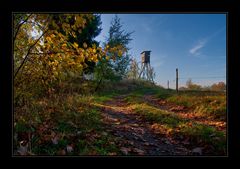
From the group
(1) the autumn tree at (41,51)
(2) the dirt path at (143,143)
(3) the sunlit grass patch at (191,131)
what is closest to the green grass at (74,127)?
(3) the sunlit grass patch at (191,131)

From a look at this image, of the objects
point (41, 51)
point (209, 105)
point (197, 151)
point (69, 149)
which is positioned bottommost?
point (197, 151)

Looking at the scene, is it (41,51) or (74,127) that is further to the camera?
(74,127)

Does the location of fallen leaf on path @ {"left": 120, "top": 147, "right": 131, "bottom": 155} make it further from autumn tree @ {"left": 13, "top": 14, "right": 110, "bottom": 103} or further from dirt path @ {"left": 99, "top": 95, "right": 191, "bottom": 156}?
autumn tree @ {"left": 13, "top": 14, "right": 110, "bottom": 103}

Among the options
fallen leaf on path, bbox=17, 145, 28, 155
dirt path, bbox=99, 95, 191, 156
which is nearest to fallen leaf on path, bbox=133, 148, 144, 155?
dirt path, bbox=99, 95, 191, 156

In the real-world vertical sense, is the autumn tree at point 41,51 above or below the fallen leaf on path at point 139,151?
above

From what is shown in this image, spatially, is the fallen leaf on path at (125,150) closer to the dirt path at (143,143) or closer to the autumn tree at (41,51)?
the dirt path at (143,143)

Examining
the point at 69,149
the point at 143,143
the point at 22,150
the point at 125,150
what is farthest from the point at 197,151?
the point at 22,150

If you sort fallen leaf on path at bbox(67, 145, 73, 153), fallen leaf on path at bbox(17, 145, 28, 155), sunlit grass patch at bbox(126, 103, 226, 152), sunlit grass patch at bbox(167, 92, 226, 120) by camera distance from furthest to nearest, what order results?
sunlit grass patch at bbox(167, 92, 226, 120)
sunlit grass patch at bbox(126, 103, 226, 152)
fallen leaf on path at bbox(67, 145, 73, 153)
fallen leaf on path at bbox(17, 145, 28, 155)

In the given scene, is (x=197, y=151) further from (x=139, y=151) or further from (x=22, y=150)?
(x=22, y=150)

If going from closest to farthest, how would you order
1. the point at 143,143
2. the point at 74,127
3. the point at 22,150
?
the point at 22,150 → the point at 143,143 → the point at 74,127

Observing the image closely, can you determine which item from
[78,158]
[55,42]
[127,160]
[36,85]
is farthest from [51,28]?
[127,160]

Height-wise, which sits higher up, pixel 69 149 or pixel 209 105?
pixel 209 105

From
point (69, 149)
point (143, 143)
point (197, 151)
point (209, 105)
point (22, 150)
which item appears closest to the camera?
point (22, 150)
